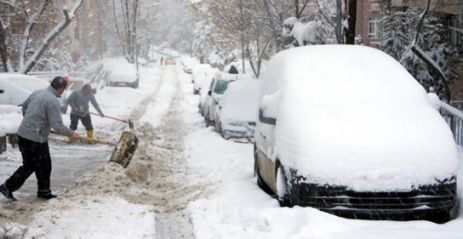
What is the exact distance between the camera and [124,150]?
1028cm

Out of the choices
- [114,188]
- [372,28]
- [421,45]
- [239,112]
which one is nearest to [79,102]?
[239,112]

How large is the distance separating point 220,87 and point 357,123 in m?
14.9

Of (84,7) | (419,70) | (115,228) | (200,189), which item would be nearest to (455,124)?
(200,189)

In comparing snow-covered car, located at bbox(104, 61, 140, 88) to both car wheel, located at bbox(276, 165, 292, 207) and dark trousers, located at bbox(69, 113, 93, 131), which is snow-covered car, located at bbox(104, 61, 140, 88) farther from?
car wheel, located at bbox(276, 165, 292, 207)

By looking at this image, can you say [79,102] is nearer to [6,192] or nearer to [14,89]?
[14,89]

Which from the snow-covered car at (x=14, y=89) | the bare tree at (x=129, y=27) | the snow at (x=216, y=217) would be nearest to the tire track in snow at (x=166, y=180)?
the snow at (x=216, y=217)

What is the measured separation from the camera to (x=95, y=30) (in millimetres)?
68688

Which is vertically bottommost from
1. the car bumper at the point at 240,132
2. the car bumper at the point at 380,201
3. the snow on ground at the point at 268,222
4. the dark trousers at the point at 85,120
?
the car bumper at the point at 240,132

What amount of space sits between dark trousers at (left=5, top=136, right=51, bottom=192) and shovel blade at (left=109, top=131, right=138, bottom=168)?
2.03m

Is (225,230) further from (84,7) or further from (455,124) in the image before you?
(84,7)

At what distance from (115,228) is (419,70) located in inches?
684

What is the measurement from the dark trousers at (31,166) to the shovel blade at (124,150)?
203cm

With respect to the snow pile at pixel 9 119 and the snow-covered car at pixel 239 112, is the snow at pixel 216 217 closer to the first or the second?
the snow pile at pixel 9 119

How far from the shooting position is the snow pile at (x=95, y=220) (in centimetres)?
640
